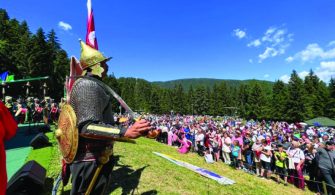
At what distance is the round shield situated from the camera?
3.10 metres

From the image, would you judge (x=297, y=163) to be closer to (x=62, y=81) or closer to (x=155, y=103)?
(x=62, y=81)

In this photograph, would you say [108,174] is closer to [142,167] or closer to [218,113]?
[142,167]

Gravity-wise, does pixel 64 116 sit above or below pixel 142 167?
above

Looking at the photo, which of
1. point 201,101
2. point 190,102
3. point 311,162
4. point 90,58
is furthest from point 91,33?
point 190,102

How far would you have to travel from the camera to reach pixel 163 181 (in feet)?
27.7

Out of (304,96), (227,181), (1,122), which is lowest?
(227,181)

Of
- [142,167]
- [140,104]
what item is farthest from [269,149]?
[140,104]

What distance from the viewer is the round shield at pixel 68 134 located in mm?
3102

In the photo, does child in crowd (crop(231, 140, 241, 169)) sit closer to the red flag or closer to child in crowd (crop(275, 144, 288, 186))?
child in crowd (crop(275, 144, 288, 186))

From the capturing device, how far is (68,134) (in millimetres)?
3191

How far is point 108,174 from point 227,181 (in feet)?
26.9

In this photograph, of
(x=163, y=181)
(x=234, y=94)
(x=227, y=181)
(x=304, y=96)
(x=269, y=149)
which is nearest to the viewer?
(x=163, y=181)

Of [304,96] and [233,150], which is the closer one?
[233,150]

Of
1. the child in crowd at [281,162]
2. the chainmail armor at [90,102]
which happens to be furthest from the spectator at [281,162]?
the chainmail armor at [90,102]
